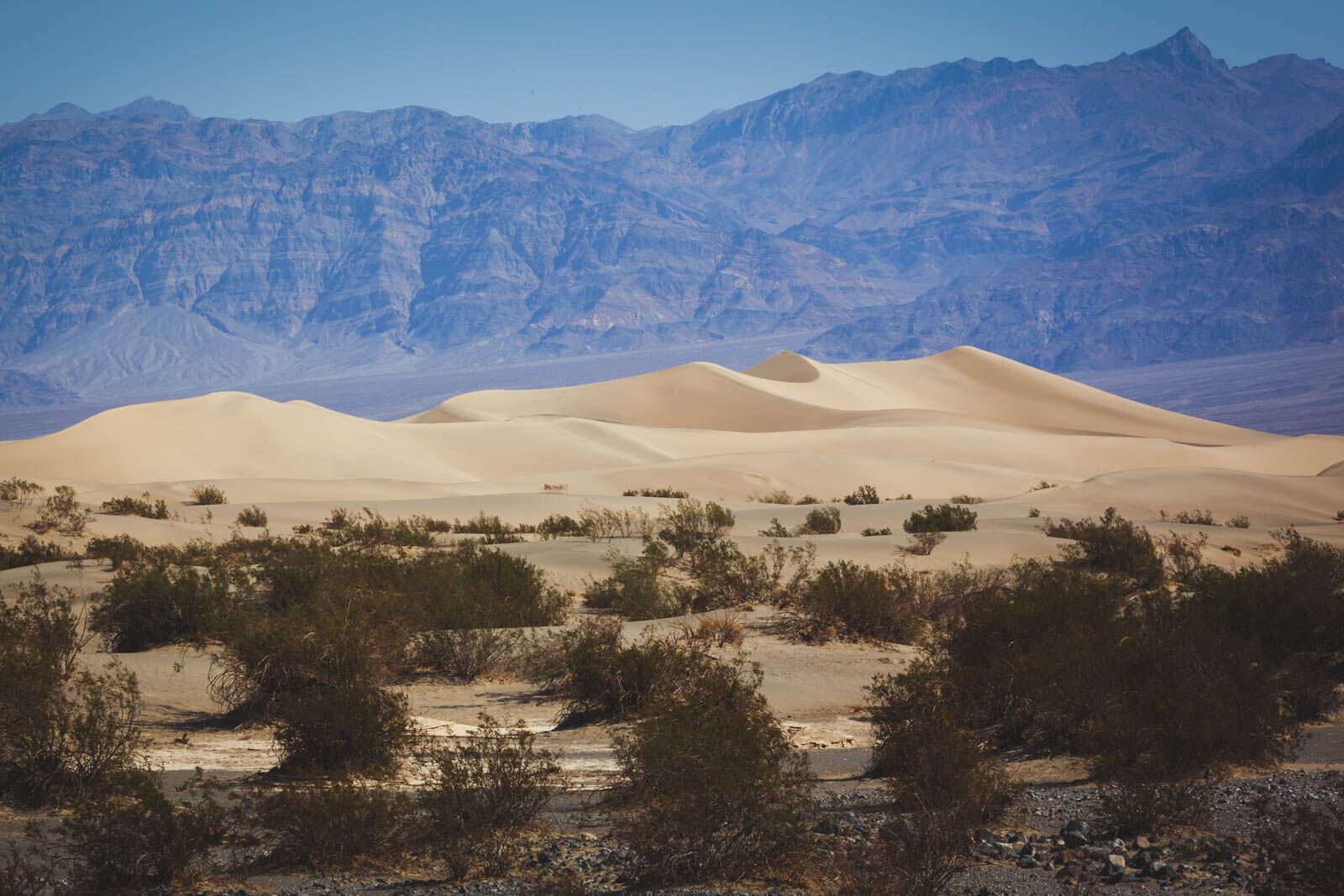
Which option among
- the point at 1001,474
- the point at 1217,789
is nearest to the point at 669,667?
the point at 1217,789

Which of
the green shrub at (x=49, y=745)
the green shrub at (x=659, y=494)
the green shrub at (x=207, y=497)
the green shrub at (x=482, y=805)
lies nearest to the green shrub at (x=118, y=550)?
the green shrub at (x=49, y=745)

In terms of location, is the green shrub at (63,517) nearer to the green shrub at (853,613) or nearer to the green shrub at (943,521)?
the green shrub at (853,613)

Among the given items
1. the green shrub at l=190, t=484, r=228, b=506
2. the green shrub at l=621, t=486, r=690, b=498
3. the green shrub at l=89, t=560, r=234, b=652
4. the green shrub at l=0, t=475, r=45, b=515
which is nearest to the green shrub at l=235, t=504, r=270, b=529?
the green shrub at l=0, t=475, r=45, b=515

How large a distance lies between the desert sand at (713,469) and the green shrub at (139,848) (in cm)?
230

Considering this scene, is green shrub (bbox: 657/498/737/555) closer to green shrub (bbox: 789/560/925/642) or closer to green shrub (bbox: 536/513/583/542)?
green shrub (bbox: 536/513/583/542)

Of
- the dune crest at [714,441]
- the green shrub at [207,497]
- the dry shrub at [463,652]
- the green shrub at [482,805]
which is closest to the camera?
the green shrub at [482,805]

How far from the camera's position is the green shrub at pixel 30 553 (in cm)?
1580

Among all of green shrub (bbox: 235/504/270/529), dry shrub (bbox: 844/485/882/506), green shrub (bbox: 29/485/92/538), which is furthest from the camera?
dry shrub (bbox: 844/485/882/506)

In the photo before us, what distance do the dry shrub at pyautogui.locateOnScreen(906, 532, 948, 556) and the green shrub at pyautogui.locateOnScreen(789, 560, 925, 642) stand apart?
484 cm

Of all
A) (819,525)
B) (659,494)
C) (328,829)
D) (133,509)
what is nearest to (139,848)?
(328,829)

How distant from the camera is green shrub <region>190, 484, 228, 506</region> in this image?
2580 cm

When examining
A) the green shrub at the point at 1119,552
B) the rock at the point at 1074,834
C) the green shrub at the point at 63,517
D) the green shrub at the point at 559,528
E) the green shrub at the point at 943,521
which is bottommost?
the rock at the point at 1074,834

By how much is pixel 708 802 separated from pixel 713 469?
31.1 m

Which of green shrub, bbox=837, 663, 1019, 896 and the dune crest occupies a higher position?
the dune crest
